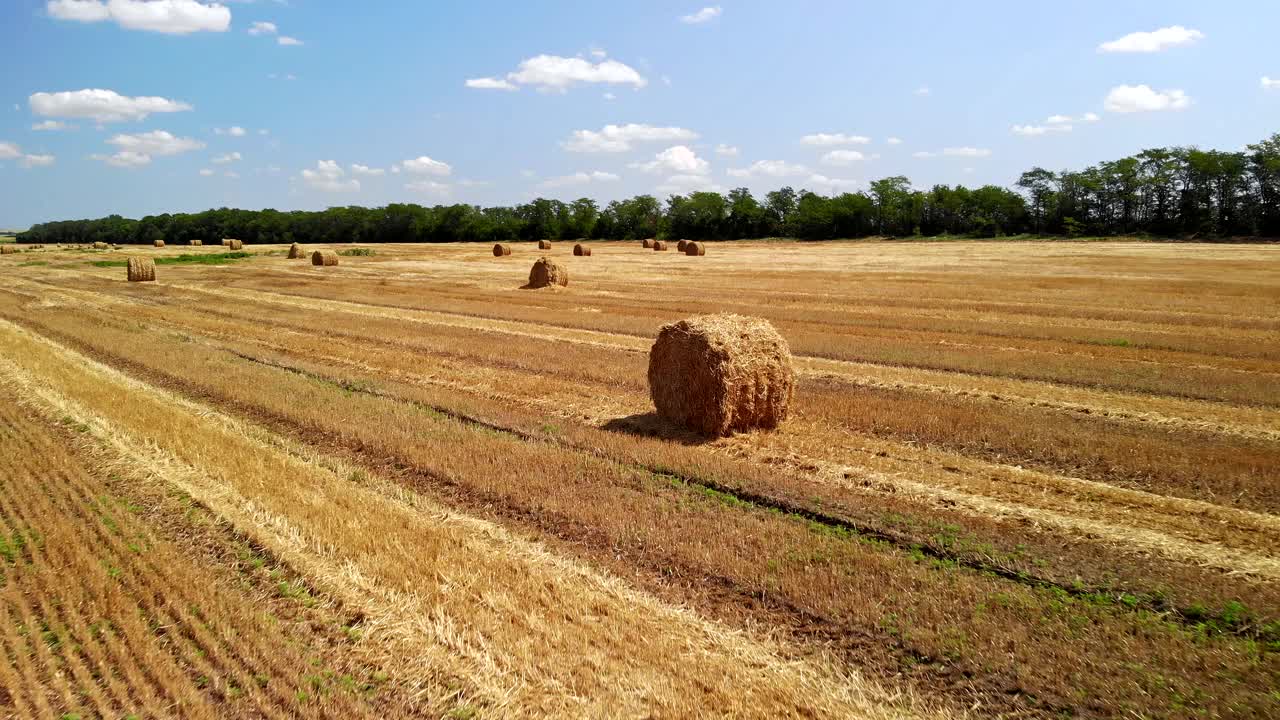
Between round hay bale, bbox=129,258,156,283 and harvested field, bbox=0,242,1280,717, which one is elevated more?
round hay bale, bbox=129,258,156,283

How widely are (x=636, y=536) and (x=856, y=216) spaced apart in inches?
3682

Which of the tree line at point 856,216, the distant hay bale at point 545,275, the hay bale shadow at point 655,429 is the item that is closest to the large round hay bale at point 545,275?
the distant hay bale at point 545,275

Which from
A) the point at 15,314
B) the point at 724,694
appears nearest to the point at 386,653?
the point at 724,694

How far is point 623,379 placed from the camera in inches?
571

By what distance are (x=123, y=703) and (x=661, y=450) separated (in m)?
6.14

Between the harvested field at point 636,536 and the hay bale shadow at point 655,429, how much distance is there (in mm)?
89

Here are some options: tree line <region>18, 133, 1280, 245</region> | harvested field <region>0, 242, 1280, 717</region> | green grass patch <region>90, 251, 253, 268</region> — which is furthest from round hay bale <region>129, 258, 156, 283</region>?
tree line <region>18, 133, 1280, 245</region>

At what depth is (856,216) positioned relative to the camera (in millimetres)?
94875

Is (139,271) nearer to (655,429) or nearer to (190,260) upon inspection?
(190,260)

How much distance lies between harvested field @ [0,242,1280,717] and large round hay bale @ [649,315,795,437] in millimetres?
362

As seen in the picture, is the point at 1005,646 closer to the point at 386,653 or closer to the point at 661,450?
the point at 386,653

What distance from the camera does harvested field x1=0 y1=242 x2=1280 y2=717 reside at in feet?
16.8

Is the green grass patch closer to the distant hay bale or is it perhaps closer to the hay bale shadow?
the distant hay bale

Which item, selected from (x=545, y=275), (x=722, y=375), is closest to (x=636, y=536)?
(x=722, y=375)
